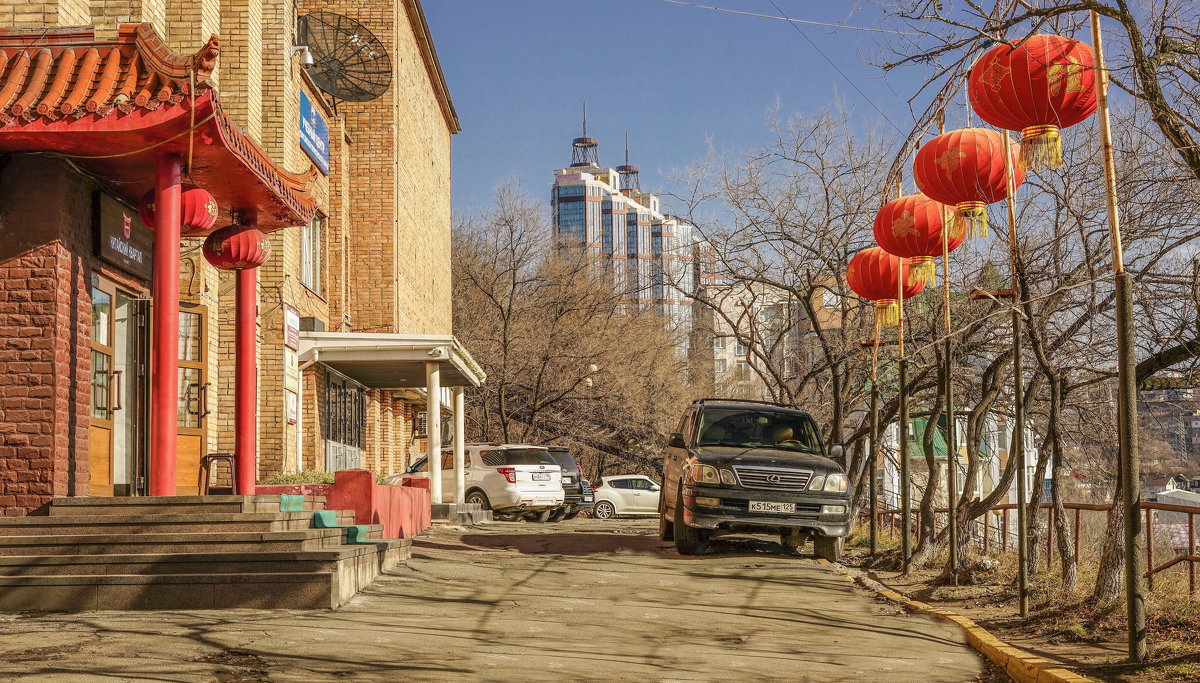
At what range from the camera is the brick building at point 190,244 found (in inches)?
442

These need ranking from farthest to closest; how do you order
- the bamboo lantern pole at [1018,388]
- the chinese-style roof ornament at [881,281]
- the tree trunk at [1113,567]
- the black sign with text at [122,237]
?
the chinese-style roof ornament at [881,281] < the black sign with text at [122,237] < the bamboo lantern pole at [1018,388] < the tree trunk at [1113,567]

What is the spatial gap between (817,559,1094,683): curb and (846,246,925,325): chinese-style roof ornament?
499cm

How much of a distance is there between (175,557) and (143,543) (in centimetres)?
63

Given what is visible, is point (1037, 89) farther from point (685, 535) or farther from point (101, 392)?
point (101, 392)

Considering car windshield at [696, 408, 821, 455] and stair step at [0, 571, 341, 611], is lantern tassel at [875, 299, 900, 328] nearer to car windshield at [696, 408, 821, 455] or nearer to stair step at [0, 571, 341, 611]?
car windshield at [696, 408, 821, 455]

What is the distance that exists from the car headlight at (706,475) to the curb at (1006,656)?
375cm

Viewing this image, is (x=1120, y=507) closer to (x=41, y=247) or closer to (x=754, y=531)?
(x=754, y=531)

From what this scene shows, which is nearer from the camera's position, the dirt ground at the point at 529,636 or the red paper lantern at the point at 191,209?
the dirt ground at the point at 529,636

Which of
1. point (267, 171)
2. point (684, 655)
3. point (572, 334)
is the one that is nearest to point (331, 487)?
point (267, 171)

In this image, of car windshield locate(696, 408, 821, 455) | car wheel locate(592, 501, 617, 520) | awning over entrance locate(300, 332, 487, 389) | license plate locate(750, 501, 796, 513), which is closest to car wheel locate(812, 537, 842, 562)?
license plate locate(750, 501, 796, 513)

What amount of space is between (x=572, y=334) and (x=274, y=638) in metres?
37.3

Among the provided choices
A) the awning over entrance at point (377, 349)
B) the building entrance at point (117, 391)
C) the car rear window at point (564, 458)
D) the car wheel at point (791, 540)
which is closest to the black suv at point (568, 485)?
the car rear window at point (564, 458)

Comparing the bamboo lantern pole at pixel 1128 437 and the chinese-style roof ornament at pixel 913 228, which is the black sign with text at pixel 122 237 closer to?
the chinese-style roof ornament at pixel 913 228

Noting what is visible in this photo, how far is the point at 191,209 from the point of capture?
41.3 feet
